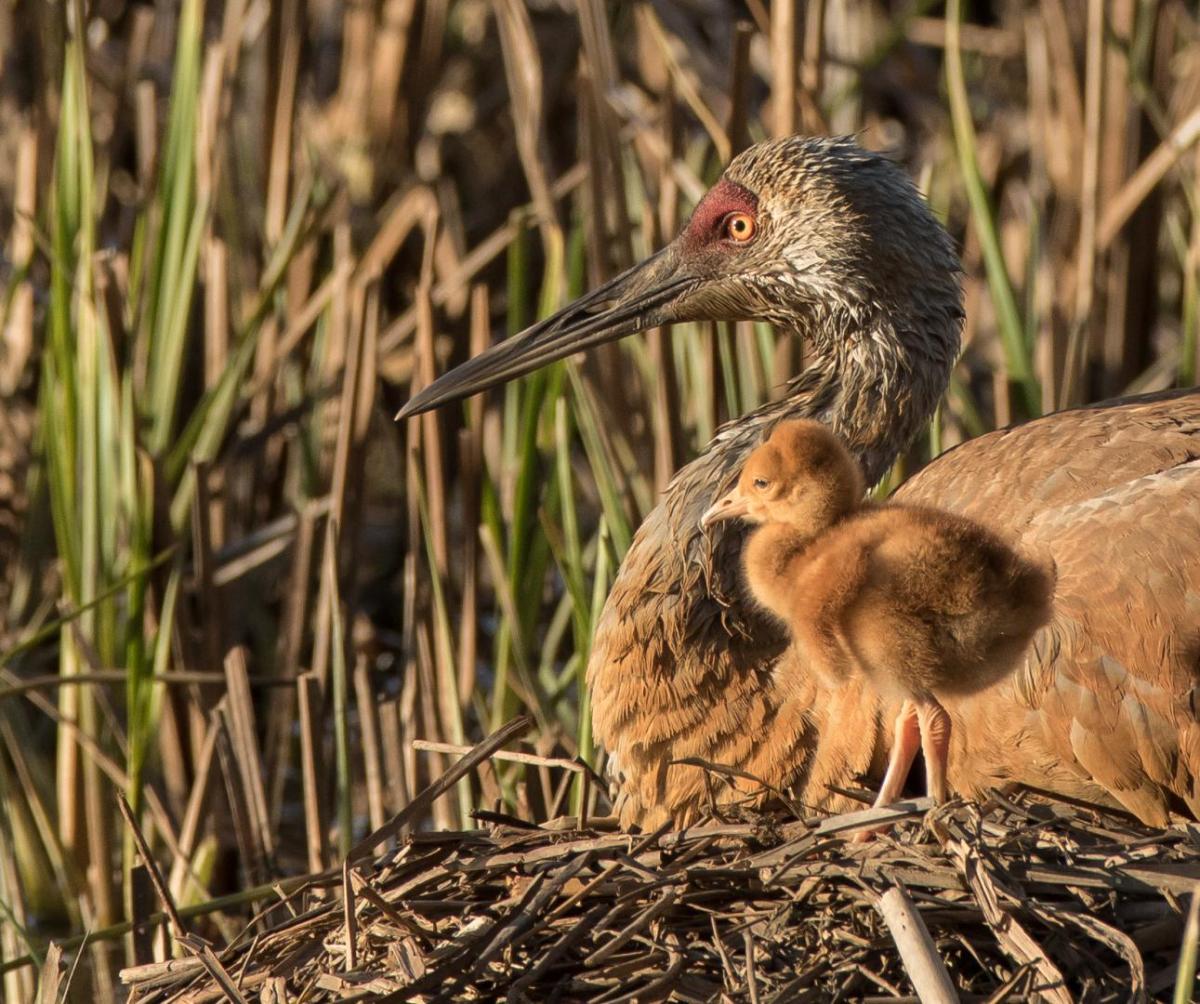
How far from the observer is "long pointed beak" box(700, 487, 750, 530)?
334 cm

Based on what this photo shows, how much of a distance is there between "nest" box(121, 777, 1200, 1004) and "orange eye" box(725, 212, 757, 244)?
1283 mm

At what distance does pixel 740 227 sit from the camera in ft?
13.1

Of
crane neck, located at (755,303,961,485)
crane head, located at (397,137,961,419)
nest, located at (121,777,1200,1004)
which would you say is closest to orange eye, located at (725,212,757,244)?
crane head, located at (397,137,961,419)

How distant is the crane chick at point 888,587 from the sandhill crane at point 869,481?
0.24 meters

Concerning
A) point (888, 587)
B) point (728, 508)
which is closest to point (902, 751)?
point (888, 587)

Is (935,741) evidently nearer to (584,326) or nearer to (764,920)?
(764,920)

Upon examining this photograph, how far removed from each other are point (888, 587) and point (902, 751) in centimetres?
35

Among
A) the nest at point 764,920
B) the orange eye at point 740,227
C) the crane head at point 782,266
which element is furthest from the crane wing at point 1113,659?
the orange eye at point 740,227

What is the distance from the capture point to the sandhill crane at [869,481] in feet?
11.0

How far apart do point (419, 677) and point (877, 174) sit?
1.48 meters

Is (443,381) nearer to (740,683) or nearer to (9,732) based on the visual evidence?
(740,683)

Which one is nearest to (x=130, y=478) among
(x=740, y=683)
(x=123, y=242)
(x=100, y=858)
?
(x=100, y=858)

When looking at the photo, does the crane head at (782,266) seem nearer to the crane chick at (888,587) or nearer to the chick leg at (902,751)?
the crane chick at (888,587)

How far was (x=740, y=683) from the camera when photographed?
3.67 m
